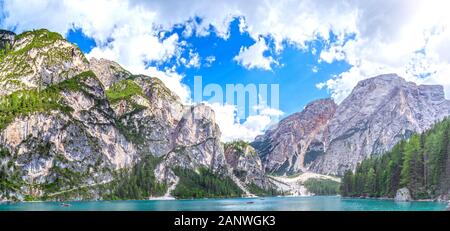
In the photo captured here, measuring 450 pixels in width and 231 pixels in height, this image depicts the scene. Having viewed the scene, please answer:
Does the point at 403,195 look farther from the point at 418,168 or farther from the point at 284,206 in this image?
the point at 284,206

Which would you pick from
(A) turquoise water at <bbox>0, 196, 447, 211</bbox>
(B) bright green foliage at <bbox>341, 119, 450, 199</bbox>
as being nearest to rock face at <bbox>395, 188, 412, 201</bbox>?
(B) bright green foliage at <bbox>341, 119, 450, 199</bbox>

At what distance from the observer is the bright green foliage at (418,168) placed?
254 feet

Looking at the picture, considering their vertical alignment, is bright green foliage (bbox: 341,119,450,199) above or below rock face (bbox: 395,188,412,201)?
above

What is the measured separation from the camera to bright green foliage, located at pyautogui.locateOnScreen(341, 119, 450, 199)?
254ft

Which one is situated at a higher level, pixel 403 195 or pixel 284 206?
pixel 403 195

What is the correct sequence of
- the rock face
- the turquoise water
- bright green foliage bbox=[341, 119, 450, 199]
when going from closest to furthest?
the turquoise water
bright green foliage bbox=[341, 119, 450, 199]
the rock face

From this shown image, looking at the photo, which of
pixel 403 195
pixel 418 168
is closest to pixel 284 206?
pixel 403 195

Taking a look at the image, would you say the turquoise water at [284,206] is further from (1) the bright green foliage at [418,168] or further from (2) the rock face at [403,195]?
(1) the bright green foliage at [418,168]

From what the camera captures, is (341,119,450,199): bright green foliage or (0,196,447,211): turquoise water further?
(341,119,450,199): bright green foliage

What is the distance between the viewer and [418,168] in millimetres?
85062

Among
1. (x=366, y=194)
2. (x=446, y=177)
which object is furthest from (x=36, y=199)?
(x=446, y=177)

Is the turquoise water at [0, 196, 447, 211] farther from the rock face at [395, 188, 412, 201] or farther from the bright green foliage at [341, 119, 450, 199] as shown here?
the bright green foliage at [341, 119, 450, 199]
